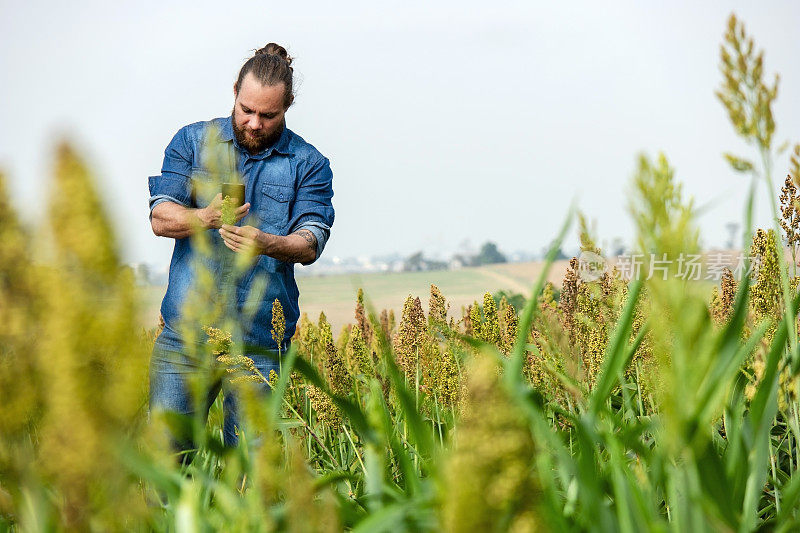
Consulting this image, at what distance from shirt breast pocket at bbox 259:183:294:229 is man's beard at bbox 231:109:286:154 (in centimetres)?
21

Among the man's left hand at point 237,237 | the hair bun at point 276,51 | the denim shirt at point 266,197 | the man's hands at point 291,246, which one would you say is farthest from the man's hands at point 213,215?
the hair bun at point 276,51

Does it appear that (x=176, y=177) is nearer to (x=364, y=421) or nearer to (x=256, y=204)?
(x=256, y=204)

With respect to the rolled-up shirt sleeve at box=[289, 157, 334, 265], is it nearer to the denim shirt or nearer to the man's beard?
the denim shirt

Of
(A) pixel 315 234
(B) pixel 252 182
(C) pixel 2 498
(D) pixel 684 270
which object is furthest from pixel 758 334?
(B) pixel 252 182

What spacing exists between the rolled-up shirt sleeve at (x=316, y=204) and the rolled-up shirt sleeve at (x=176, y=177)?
1.95 ft

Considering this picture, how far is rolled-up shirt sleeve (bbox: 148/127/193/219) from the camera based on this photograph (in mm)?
4137

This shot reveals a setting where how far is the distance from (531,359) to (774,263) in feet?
2.97

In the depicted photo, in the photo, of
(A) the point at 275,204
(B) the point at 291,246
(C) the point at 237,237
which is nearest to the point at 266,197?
(A) the point at 275,204

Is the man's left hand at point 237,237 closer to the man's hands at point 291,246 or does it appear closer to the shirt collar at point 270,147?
the man's hands at point 291,246

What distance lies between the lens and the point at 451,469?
2.49ft

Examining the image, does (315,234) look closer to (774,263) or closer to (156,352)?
(156,352)

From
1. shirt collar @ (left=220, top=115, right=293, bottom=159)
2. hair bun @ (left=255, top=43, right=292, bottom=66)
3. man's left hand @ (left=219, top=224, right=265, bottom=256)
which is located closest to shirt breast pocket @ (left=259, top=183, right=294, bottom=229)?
shirt collar @ (left=220, top=115, right=293, bottom=159)

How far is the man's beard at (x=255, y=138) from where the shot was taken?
165 inches

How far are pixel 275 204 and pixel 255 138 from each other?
0.38m
